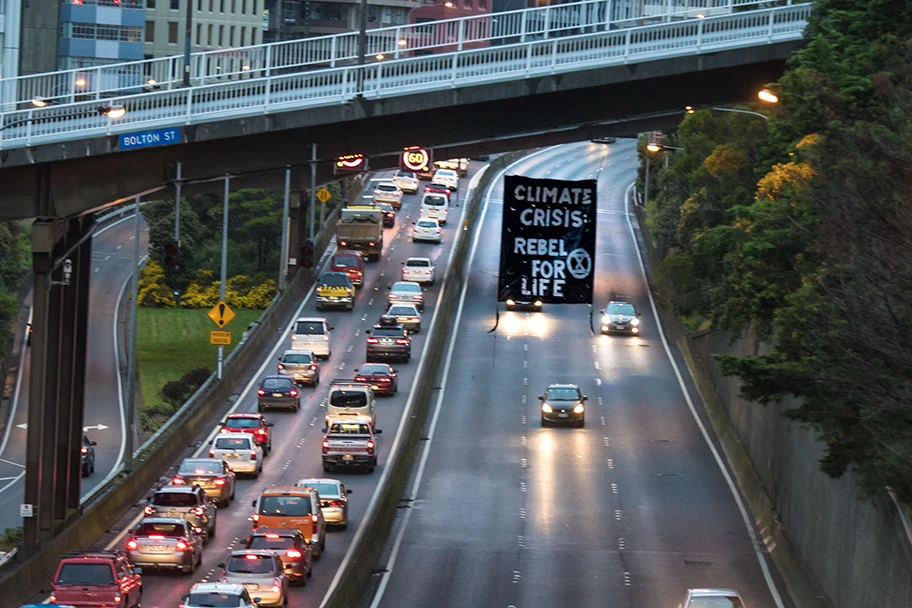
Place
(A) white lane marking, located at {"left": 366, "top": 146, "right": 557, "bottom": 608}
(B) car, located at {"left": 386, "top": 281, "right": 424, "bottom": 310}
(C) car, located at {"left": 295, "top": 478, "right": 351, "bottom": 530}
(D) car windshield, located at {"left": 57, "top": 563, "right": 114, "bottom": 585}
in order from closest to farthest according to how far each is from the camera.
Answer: (D) car windshield, located at {"left": 57, "top": 563, "right": 114, "bottom": 585}, (A) white lane marking, located at {"left": 366, "top": 146, "right": 557, "bottom": 608}, (C) car, located at {"left": 295, "top": 478, "right": 351, "bottom": 530}, (B) car, located at {"left": 386, "top": 281, "right": 424, "bottom": 310}

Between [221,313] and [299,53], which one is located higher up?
[299,53]

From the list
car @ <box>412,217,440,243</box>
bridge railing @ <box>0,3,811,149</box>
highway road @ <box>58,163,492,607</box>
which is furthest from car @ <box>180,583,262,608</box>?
car @ <box>412,217,440,243</box>

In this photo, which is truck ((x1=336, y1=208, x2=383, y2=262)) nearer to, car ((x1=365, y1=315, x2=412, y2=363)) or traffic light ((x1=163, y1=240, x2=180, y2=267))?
car ((x1=365, y1=315, x2=412, y2=363))

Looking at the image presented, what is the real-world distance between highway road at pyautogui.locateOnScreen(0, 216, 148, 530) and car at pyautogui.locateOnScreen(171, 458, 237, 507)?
10.1 meters

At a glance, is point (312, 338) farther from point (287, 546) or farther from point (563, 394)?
point (287, 546)

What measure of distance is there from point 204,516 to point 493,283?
152 ft

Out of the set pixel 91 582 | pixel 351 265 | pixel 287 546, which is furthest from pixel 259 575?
pixel 351 265

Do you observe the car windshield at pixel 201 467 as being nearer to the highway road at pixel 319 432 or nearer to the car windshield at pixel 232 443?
the highway road at pixel 319 432

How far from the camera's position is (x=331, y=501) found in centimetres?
4231

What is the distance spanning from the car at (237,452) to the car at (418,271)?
32.1 meters

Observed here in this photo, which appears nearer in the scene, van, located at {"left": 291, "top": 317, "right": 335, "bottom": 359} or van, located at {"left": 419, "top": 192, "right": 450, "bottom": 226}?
van, located at {"left": 291, "top": 317, "right": 335, "bottom": 359}

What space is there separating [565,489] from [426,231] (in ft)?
154

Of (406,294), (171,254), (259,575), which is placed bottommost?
(259,575)

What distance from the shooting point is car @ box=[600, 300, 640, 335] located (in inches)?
2899
